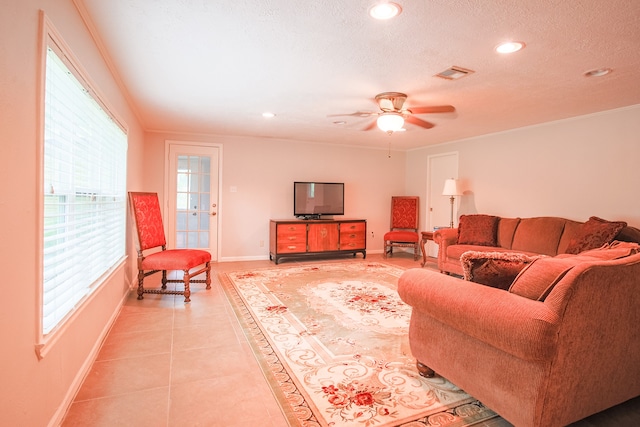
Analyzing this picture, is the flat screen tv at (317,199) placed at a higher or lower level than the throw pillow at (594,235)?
higher

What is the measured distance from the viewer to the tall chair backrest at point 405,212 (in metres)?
6.77

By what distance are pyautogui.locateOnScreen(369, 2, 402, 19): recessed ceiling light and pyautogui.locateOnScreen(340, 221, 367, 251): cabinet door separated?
14.6 ft

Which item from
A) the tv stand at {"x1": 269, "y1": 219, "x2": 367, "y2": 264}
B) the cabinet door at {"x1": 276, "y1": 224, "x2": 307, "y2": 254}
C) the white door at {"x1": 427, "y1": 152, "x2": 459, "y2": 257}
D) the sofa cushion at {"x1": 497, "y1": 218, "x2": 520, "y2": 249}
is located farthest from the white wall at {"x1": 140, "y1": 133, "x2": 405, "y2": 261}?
the sofa cushion at {"x1": 497, "y1": 218, "x2": 520, "y2": 249}

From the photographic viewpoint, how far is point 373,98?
3551 mm

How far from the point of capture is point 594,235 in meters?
3.52

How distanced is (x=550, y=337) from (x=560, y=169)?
3.94 meters

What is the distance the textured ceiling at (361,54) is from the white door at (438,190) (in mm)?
1983

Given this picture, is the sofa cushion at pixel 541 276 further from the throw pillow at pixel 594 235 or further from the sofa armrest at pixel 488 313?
the throw pillow at pixel 594 235

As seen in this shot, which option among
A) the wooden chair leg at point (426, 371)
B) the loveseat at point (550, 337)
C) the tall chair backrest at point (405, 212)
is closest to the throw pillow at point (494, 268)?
the loveseat at point (550, 337)

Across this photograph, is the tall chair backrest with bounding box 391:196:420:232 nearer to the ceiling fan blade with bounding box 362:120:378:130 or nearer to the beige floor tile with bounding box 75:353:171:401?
the ceiling fan blade with bounding box 362:120:378:130

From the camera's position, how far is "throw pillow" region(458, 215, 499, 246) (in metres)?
4.82

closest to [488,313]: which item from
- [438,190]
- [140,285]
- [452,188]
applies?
[140,285]

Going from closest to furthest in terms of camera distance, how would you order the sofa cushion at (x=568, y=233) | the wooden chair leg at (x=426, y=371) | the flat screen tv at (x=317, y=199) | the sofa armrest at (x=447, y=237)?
the wooden chair leg at (x=426, y=371) → the sofa cushion at (x=568, y=233) → the sofa armrest at (x=447, y=237) → the flat screen tv at (x=317, y=199)

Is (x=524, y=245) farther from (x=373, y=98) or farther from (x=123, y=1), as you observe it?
(x=123, y=1)
